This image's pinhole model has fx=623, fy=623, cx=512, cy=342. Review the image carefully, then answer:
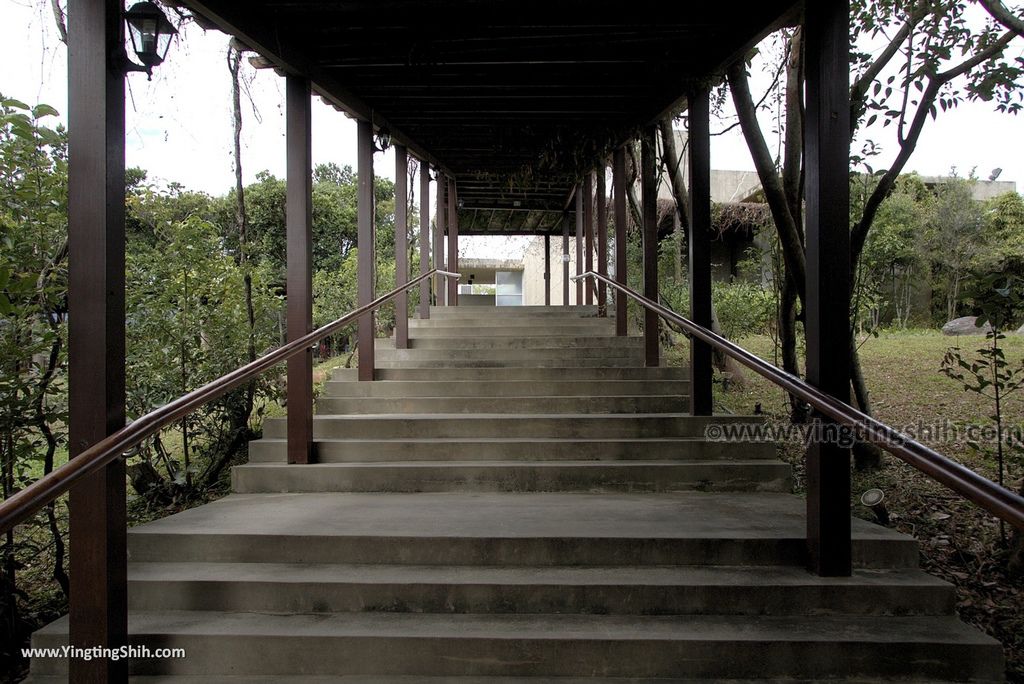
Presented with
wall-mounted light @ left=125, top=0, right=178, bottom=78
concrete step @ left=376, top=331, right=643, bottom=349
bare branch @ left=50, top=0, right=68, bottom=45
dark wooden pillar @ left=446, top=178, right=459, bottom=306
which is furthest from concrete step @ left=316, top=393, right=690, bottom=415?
dark wooden pillar @ left=446, top=178, right=459, bottom=306

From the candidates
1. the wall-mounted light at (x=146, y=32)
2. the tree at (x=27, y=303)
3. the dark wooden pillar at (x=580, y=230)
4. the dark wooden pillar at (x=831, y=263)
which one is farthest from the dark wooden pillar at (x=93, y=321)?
the dark wooden pillar at (x=580, y=230)

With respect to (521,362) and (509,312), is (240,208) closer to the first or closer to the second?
(521,362)

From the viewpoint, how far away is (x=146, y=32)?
2.33m

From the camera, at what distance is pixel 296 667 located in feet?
7.57

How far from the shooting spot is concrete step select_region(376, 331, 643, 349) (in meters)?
6.18

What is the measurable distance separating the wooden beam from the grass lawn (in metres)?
3.51

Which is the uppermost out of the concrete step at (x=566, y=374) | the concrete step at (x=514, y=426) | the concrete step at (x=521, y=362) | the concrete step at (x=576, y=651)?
the concrete step at (x=521, y=362)

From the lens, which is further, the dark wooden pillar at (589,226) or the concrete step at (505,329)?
the dark wooden pillar at (589,226)

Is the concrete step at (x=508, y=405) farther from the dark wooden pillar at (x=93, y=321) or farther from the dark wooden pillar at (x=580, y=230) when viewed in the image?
the dark wooden pillar at (x=580, y=230)

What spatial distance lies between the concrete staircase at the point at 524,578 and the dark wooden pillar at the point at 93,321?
0.32 m

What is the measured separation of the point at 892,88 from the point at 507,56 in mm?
2431

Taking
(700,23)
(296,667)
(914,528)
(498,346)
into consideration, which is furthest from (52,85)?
(914,528)

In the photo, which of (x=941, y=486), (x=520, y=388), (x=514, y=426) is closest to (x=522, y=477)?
(x=514, y=426)

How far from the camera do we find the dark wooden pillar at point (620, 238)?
20.5 ft
